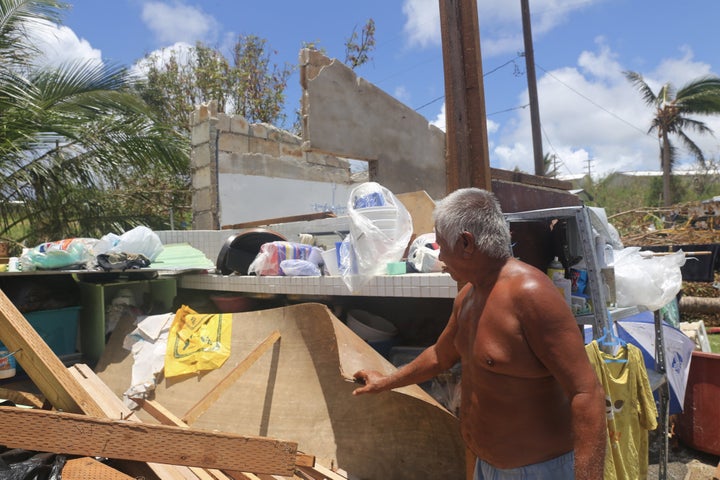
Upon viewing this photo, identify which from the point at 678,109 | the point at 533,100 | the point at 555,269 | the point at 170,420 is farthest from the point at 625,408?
the point at 678,109

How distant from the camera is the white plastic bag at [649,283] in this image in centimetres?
305

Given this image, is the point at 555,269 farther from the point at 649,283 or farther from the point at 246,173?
the point at 246,173

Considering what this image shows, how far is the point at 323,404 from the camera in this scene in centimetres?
275

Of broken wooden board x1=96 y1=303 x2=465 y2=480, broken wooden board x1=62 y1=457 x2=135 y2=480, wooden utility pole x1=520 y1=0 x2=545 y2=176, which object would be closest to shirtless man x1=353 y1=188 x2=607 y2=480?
broken wooden board x1=96 y1=303 x2=465 y2=480

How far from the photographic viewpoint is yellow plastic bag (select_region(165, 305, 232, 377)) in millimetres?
3242

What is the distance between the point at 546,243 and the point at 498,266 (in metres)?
1.33

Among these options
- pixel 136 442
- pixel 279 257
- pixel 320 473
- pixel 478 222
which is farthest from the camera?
pixel 279 257

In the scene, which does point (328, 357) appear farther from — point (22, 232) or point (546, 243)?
point (22, 232)

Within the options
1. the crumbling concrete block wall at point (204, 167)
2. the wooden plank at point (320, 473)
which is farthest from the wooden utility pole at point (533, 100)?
the wooden plank at point (320, 473)

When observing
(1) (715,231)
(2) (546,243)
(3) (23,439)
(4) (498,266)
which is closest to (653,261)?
(2) (546,243)

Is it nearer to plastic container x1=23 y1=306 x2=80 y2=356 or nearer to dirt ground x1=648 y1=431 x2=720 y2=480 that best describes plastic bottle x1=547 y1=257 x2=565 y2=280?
dirt ground x1=648 y1=431 x2=720 y2=480

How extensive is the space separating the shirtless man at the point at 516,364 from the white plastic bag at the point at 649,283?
166cm

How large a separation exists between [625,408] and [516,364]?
144 cm

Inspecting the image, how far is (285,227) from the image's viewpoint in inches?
192
